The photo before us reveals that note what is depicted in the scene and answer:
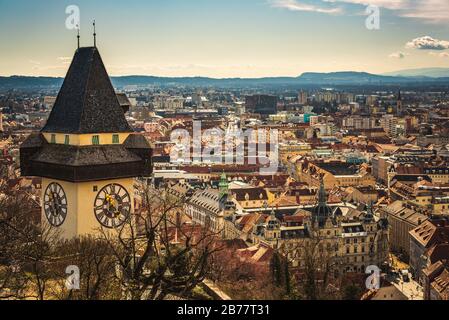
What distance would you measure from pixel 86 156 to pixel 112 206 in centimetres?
103

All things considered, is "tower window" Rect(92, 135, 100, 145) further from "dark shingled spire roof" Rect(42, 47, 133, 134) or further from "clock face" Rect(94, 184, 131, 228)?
"clock face" Rect(94, 184, 131, 228)

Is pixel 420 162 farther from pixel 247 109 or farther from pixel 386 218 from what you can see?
pixel 247 109

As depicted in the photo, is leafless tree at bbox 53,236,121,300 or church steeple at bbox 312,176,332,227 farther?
church steeple at bbox 312,176,332,227

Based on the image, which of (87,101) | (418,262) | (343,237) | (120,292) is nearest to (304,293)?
(120,292)

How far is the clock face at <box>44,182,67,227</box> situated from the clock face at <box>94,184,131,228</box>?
0.64 meters

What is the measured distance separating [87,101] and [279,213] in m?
27.6

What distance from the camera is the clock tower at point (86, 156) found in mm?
13969

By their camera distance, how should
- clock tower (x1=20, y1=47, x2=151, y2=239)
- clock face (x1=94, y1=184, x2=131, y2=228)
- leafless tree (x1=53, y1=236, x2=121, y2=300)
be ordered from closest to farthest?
leafless tree (x1=53, y1=236, x2=121, y2=300) → clock tower (x1=20, y1=47, x2=151, y2=239) → clock face (x1=94, y1=184, x2=131, y2=228)

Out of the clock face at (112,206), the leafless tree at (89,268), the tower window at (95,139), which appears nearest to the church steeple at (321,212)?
the clock face at (112,206)

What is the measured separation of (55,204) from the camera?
1438cm

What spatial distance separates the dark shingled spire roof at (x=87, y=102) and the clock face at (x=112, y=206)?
3.67ft

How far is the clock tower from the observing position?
1397 cm

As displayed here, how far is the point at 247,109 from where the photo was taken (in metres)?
141

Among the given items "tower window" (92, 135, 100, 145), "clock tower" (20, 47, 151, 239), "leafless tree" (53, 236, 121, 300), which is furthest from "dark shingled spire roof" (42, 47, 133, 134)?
"leafless tree" (53, 236, 121, 300)
